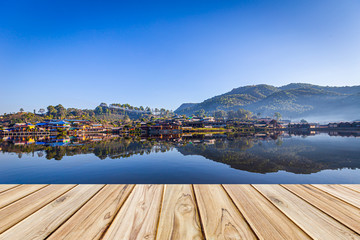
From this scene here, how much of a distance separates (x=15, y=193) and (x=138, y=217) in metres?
1.86

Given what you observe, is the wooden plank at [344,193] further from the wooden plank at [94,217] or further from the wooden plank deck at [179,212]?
the wooden plank at [94,217]

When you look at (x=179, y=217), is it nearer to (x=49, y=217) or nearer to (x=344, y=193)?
(x=49, y=217)

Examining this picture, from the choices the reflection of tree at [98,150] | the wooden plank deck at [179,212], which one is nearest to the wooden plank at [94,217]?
the wooden plank deck at [179,212]

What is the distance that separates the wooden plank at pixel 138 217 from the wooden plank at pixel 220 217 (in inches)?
Result: 17.9

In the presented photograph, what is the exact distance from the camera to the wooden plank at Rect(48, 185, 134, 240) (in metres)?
1.28

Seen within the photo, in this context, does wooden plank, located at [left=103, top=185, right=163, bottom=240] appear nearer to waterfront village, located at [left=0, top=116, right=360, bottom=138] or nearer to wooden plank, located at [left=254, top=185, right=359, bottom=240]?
wooden plank, located at [left=254, top=185, right=359, bottom=240]

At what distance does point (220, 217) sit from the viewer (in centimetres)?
155

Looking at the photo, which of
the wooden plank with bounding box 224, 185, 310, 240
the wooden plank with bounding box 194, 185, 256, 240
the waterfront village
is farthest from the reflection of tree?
the waterfront village

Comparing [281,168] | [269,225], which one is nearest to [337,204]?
[269,225]

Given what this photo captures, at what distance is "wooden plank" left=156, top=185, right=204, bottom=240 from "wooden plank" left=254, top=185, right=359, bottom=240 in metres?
0.91

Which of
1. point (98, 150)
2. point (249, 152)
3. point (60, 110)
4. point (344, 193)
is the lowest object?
point (98, 150)

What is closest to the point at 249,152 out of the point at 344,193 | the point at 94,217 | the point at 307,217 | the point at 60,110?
the point at 344,193

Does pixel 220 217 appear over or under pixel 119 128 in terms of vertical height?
over

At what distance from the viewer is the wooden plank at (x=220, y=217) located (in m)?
1.29
